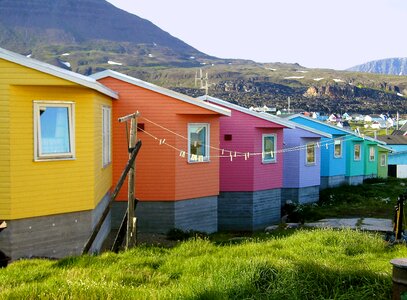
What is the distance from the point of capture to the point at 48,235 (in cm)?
1224

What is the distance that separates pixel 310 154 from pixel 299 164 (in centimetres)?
147

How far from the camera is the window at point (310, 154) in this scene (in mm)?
28109

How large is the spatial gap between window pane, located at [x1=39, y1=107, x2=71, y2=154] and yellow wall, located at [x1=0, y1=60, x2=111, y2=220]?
0.22 m

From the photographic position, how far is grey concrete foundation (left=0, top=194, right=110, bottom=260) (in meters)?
11.6

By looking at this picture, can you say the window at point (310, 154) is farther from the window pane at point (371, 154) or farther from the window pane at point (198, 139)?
the window pane at point (371, 154)

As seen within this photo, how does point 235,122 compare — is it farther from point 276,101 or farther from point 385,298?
point 276,101

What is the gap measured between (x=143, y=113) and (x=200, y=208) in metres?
3.52

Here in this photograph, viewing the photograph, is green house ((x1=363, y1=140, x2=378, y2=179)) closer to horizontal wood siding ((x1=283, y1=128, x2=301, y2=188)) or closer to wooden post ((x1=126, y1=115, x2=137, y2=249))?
horizontal wood siding ((x1=283, y1=128, x2=301, y2=188))

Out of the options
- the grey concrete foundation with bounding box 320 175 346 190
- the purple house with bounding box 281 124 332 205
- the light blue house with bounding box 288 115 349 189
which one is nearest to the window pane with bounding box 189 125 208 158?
the purple house with bounding box 281 124 332 205

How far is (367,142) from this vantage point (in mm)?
40656

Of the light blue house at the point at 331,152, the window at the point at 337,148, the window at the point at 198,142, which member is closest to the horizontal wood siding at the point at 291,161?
the light blue house at the point at 331,152

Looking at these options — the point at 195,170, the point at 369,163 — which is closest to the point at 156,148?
the point at 195,170

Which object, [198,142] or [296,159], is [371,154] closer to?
[296,159]

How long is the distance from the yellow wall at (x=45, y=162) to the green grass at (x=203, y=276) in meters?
2.16
